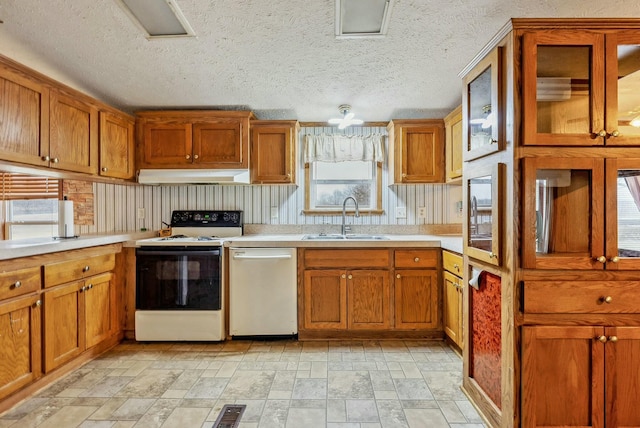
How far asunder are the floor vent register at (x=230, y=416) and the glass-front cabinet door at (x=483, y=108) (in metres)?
1.96

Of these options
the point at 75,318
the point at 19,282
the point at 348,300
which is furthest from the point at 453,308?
the point at 19,282

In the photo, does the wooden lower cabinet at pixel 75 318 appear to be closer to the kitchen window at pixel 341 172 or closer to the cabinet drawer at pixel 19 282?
the cabinet drawer at pixel 19 282

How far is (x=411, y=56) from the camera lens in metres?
2.12

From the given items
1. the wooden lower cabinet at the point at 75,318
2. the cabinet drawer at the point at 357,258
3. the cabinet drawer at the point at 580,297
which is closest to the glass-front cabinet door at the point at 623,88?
the cabinet drawer at the point at 580,297

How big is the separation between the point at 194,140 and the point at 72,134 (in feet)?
3.08

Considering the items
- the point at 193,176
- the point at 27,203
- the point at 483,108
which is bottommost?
the point at 27,203

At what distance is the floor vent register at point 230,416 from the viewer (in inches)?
68.9

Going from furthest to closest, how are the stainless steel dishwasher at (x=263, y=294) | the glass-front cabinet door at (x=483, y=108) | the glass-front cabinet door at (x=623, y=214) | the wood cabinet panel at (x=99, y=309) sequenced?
the stainless steel dishwasher at (x=263, y=294)
the wood cabinet panel at (x=99, y=309)
the glass-front cabinet door at (x=483, y=108)
the glass-front cabinet door at (x=623, y=214)

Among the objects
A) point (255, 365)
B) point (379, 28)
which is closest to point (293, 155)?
point (379, 28)

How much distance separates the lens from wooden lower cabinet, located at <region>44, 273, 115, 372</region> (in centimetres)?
212

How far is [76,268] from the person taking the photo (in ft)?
7.68

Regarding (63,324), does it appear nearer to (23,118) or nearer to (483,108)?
(23,118)

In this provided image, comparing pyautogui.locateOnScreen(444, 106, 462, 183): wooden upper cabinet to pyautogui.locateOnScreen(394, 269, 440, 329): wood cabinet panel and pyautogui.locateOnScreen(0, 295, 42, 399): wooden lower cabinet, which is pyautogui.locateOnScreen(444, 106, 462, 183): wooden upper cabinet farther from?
pyautogui.locateOnScreen(0, 295, 42, 399): wooden lower cabinet

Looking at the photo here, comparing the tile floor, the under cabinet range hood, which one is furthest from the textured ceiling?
the tile floor
